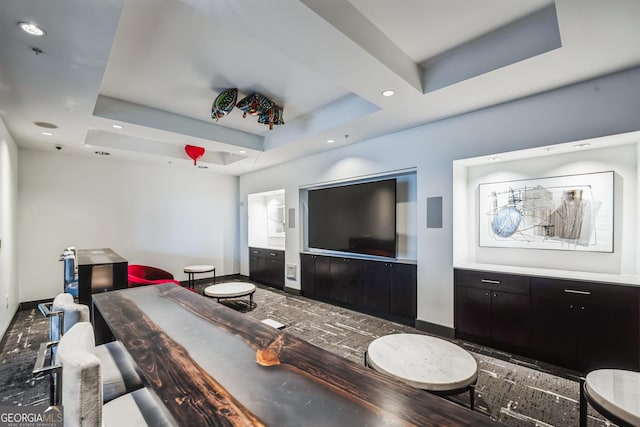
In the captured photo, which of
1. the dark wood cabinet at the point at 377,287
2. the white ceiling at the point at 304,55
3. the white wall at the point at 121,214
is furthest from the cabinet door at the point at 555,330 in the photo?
the white wall at the point at 121,214

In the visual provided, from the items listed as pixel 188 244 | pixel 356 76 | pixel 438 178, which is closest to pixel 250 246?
pixel 188 244

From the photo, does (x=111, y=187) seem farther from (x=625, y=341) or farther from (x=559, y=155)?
(x=625, y=341)

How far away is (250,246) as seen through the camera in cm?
674

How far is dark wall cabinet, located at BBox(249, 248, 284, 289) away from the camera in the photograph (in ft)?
19.0

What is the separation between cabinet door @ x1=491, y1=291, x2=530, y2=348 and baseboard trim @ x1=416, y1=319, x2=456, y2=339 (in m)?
0.43

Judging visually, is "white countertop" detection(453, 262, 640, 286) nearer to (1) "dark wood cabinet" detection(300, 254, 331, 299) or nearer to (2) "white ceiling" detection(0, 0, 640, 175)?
(2) "white ceiling" detection(0, 0, 640, 175)

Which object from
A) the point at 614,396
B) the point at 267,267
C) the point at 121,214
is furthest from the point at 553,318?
the point at 121,214

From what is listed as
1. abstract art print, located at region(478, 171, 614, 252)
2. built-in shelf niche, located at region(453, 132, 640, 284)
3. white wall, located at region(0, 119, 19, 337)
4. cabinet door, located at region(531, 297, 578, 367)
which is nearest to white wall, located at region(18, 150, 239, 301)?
white wall, located at region(0, 119, 19, 337)

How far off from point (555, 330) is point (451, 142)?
2.14 m

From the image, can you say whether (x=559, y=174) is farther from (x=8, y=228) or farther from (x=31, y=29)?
(x=8, y=228)

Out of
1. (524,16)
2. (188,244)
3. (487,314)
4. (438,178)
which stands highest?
(524,16)

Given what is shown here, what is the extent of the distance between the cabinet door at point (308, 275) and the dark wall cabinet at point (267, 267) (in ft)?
2.00

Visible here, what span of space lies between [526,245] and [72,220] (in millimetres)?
6839

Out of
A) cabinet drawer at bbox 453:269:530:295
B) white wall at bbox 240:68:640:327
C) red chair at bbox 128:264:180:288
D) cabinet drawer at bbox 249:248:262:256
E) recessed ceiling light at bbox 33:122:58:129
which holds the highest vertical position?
recessed ceiling light at bbox 33:122:58:129
